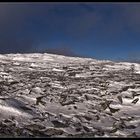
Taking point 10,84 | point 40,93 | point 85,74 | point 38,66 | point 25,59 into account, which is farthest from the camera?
point 25,59

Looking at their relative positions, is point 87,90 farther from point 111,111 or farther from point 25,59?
point 25,59

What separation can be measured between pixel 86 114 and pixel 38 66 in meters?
26.8

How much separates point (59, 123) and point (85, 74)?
2135 cm

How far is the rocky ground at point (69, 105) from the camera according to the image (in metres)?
20.3

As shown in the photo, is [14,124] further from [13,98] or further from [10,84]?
[10,84]

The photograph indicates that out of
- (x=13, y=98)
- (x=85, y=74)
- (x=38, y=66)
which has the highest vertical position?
(x=38, y=66)

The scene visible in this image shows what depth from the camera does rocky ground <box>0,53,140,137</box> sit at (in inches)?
799

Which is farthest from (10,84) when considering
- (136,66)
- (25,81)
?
(136,66)

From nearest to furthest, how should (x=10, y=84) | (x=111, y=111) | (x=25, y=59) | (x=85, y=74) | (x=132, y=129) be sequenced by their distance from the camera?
(x=132, y=129)
(x=111, y=111)
(x=10, y=84)
(x=85, y=74)
(x=25, y=59)

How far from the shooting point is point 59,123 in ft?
71.1

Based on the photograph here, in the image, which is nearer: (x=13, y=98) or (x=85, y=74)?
(x=13, y=98)

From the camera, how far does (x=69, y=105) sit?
87.6 feet

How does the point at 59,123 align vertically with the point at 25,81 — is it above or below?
below

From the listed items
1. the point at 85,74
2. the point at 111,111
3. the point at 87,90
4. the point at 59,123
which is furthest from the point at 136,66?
the point at 59,123
